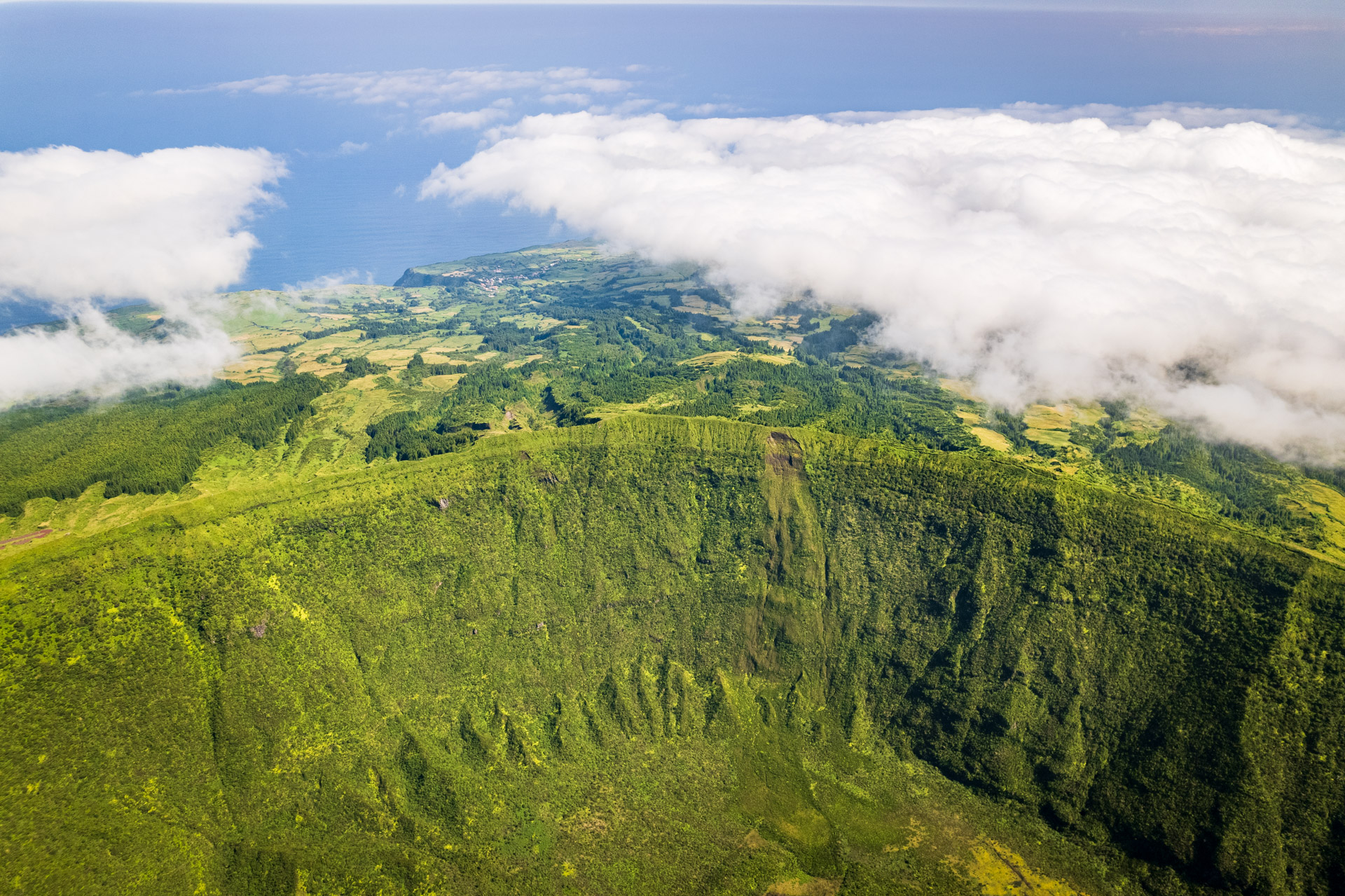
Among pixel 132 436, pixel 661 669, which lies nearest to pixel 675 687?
pixel 661 669

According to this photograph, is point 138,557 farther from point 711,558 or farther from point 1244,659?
point 1244,659

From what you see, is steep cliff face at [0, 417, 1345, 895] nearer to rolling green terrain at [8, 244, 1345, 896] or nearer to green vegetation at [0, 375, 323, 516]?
rolling green terrain at [8, 244, 1345, 896]

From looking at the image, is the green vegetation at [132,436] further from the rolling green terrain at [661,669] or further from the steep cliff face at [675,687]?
the steep cliff face at [675,687]

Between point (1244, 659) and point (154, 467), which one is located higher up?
point (154, 467)

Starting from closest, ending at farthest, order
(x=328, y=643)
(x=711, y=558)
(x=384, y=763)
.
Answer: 1. (x=384, y=763)
2. (x=328, y=643)
3. (x=711, y=558)

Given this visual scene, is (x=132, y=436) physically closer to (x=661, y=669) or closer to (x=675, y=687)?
(x=661, y=669)

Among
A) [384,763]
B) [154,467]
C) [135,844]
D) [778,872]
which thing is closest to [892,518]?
[778,872]

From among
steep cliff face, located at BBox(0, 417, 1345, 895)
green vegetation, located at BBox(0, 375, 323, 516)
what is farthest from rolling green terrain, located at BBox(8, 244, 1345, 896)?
green vegetation, located at BBox(0, 375, 323, 516)

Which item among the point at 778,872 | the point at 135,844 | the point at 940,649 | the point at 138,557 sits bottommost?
the point at 778,872
